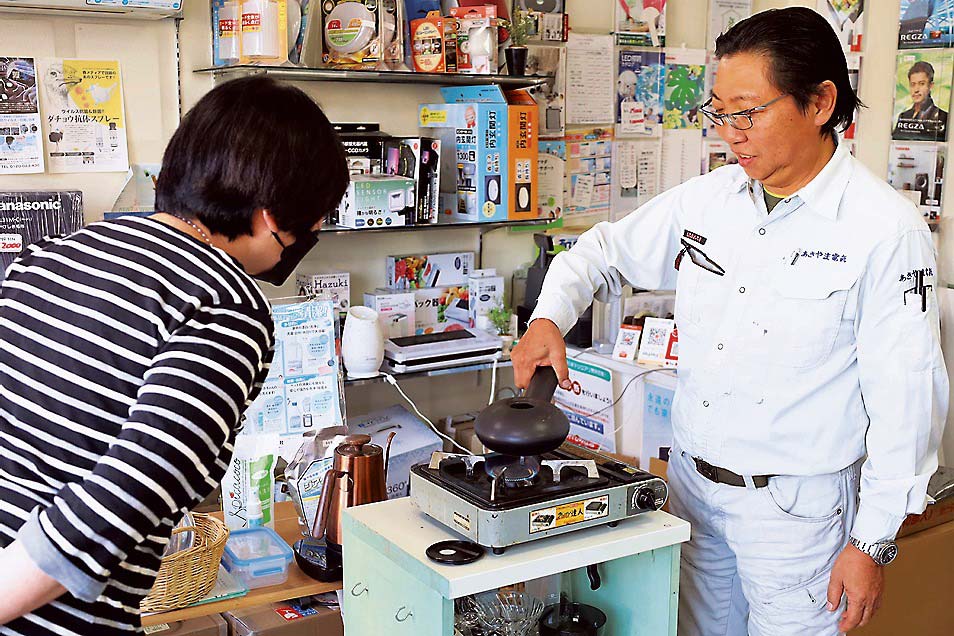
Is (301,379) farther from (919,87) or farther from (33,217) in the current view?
(919,87)

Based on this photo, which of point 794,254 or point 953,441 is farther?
point 953,441

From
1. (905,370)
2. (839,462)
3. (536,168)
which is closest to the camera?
(905,370)

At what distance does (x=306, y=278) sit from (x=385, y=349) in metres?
0.34

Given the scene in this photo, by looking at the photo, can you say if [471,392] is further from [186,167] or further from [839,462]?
[186,167]

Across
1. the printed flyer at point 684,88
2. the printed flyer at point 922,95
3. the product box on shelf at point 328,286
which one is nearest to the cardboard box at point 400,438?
the product box on shelf at point 328,286

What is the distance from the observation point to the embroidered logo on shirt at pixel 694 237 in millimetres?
1919

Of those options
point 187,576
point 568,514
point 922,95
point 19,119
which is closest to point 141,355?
point 568,514

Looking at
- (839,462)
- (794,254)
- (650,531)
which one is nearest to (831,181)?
(794,254)

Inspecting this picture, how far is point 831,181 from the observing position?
1.74 metres

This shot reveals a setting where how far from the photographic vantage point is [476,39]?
10.4 feet

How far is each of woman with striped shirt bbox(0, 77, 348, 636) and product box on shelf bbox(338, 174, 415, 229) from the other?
1.81 metres

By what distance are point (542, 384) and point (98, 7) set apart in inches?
67.5

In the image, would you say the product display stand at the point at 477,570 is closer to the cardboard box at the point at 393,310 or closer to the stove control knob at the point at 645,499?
the stove control knob at the point at 645,499

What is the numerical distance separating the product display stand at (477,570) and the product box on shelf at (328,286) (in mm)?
1608
